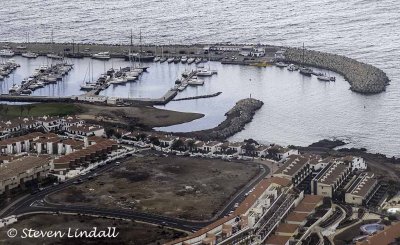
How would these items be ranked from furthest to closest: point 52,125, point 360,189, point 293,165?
point 52,125 < point 293,165 < point 360,189

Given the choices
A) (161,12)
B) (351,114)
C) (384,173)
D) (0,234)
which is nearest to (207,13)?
(161,12)

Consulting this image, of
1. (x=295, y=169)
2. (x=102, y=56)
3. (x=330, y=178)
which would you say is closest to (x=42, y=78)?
(x=102, y=56)

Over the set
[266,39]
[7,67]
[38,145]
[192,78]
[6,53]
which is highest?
[266,39]

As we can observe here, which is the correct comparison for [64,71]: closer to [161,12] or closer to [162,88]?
[162,88]

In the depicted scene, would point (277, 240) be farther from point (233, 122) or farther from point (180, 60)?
point (180, 60)

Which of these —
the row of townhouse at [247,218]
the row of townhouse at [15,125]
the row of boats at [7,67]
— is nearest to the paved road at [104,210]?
the row of townhouse at [247,218]

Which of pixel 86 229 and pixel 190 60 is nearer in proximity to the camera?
pixel 86 229

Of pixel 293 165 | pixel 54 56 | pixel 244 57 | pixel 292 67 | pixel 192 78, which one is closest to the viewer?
pixel 293 165

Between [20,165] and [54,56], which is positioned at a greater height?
[54,56]
